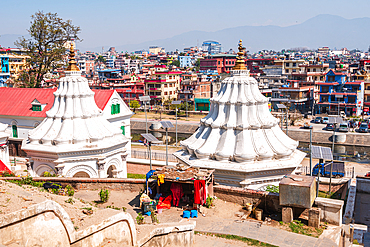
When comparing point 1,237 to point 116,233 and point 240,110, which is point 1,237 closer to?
point 116,233

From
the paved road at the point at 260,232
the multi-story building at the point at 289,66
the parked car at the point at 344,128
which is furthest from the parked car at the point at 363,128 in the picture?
the paved road at the point at 260,232

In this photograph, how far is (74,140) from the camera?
25.2 m

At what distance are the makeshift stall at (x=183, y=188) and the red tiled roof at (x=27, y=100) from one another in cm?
1886

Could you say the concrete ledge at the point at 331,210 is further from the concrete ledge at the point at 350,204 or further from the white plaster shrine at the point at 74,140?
the white plaster shrine at the point at 74,140

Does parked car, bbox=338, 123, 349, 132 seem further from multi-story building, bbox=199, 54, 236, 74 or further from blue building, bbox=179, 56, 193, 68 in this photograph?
blue building, bbox=179, 56, 193, 68

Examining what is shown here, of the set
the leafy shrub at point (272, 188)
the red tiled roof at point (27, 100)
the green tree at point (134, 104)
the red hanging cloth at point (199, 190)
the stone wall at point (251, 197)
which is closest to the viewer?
the red hanging cloth at point (199, 190)

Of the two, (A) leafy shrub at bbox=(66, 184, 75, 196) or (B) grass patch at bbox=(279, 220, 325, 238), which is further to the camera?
(A) leafy shrub at bbox=(66, 184, 75, 196)

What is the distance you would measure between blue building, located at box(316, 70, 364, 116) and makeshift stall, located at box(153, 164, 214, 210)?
56.3 metres

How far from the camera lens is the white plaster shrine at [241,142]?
20609 mm

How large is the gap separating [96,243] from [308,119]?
61967mm

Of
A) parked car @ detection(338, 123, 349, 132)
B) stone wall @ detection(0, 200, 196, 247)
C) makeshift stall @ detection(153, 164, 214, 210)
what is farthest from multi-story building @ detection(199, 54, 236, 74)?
stone wall @ detection(0, 200, 196, 247)

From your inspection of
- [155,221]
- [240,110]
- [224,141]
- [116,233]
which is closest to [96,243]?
[116,233]

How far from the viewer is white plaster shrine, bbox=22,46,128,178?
24.8 metres

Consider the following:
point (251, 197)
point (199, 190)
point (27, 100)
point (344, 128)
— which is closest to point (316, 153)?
point (251, 197)
